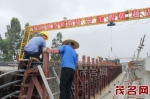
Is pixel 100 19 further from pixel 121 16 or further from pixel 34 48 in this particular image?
pixel 34 48

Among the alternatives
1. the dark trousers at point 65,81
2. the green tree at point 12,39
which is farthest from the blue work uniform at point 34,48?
the green tree at point 12,39

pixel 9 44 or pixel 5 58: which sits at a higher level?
pixel 9 44

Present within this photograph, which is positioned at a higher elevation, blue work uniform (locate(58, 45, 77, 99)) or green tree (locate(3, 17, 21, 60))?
green tree (locate(3, 17, 21, 60))

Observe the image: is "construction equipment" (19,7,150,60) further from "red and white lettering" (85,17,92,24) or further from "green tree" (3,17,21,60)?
"green tree" (3,17,21,60)

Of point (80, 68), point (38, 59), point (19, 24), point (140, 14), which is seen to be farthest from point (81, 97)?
point (19, 24)

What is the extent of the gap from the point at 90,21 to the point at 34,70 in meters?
16.4

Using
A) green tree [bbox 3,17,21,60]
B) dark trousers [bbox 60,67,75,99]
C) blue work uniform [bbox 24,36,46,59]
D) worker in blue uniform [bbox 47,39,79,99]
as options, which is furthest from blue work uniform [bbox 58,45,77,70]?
green tree [bbox 3,17,21,60]

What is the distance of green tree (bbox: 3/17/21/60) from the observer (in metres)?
27.9

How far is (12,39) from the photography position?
29047 mm

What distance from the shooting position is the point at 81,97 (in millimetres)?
7328

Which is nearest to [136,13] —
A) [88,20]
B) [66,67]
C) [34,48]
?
[88,20]

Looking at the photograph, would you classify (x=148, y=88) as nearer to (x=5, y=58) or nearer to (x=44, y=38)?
(x=44, y=38)

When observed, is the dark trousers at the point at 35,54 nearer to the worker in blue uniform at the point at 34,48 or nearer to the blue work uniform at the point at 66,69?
the worker in blue uniform at the point at 34,48

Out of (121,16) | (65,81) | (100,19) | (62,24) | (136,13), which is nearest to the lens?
(65,81)
